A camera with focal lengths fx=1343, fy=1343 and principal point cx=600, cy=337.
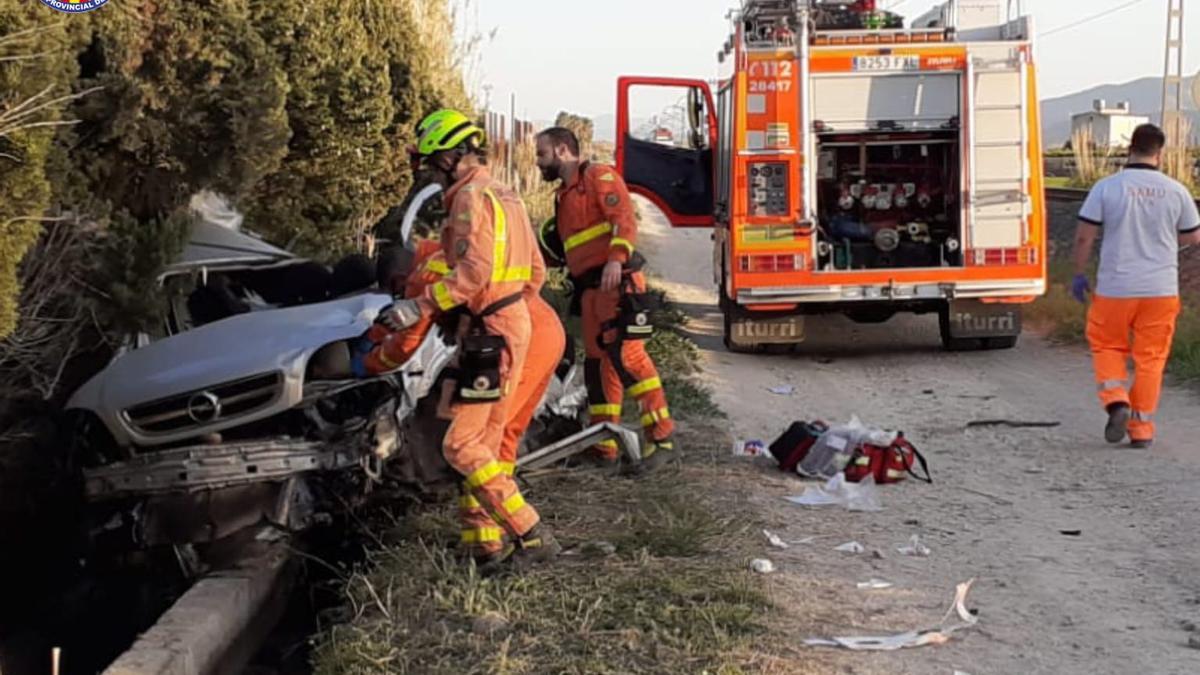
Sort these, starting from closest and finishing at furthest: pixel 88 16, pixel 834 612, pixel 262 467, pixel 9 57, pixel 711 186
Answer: pixel 9 57 → pixel 834 612 → pixel 262 467 → pixel 88 16 → pixel 711 186

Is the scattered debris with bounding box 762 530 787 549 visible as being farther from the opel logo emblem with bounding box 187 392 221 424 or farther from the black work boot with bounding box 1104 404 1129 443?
the black work boot with bounding box 1104 404 1129 443

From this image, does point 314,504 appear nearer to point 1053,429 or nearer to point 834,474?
point 834,474

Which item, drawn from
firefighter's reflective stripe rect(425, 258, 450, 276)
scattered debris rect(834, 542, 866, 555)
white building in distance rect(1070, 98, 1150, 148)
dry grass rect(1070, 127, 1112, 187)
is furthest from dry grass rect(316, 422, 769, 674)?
white building in distance rect(1070, 98, 1150, 148)

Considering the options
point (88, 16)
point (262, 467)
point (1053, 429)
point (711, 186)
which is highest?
point (88, 16)

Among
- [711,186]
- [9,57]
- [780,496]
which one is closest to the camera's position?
[9,57]

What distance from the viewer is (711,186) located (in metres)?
12.2

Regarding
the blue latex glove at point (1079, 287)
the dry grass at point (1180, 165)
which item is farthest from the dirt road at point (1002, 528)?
the dry grass at point (1180, 165)

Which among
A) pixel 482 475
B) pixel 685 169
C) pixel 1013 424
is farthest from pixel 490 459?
pixel 685 169

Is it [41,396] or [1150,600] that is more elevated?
[41,396]

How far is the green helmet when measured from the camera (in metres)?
5.22

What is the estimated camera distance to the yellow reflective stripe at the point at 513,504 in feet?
17.0

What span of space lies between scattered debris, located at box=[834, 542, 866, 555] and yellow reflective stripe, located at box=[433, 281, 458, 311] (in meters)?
1.95

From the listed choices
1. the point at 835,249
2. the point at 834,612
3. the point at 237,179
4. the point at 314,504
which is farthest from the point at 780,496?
the point at 835,249

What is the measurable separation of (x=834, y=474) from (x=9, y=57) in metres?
4.26
